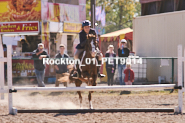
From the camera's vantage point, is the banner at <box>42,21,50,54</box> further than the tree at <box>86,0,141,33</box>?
No

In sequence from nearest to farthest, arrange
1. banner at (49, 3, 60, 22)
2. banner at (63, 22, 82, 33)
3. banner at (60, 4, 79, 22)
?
banner at (49, 3, 60, 22), banner at (63, 22, 82, 33), banner at (60, 4, 79, 22)

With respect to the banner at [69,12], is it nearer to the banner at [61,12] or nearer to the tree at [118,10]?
the banner at [61,12]

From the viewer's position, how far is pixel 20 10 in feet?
73.5

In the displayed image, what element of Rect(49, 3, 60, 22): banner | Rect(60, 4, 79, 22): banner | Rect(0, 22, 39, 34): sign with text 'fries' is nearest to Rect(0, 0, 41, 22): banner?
Rect(0, 22, 39, 34): sign with text 'fries'

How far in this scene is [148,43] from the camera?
671 inches

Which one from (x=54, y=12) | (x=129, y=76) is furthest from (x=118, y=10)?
(x=129, y=76)

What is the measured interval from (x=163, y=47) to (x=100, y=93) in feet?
16.2

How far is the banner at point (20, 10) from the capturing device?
22219 millimetres

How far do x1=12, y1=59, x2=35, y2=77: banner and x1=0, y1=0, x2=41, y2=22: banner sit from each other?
9134 millimetres

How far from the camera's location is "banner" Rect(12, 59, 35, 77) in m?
12.8

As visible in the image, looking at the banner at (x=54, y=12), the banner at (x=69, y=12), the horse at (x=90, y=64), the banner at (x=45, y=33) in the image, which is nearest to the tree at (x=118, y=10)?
the banner at (x=69, y=12)

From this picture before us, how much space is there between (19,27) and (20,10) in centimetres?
121

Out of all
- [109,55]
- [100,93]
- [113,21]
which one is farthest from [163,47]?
[113,21]

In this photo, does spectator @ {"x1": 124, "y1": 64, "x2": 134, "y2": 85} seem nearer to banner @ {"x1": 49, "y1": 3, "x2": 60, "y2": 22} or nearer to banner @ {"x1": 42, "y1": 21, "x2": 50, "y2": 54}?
banner @ {"x1": 42, "y1": 21, "x2": 50, "y2": 54}
